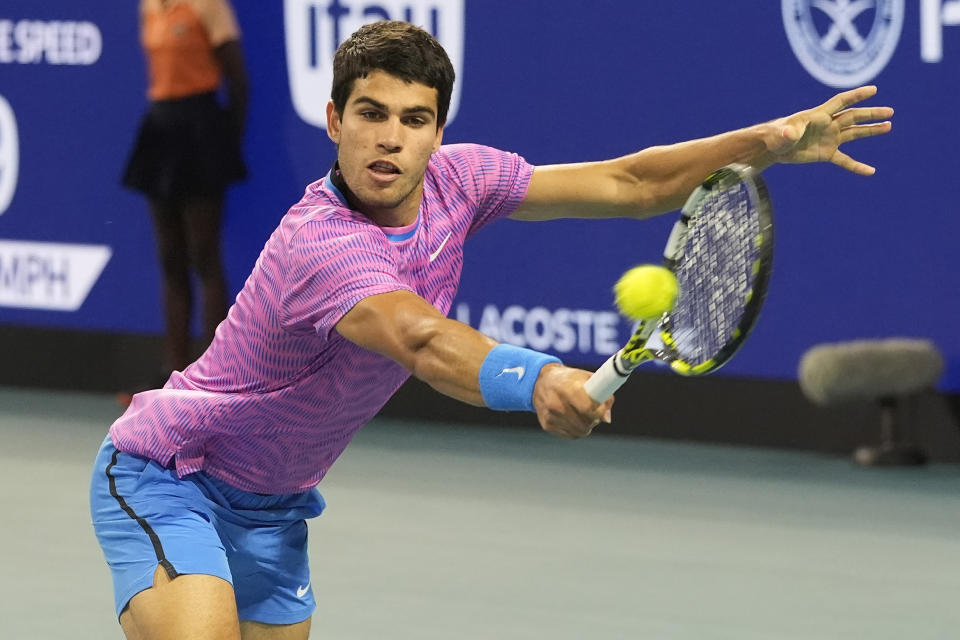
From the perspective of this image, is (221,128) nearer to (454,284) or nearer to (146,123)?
(146,123)

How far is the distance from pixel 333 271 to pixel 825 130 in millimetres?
1254

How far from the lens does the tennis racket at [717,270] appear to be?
2996 millimetres

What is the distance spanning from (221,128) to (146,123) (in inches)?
14.7

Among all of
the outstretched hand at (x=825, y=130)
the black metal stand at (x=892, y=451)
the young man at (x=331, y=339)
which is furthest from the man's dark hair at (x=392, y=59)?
the black metal stand at (x=892, y=451)

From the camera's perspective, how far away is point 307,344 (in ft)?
10.9

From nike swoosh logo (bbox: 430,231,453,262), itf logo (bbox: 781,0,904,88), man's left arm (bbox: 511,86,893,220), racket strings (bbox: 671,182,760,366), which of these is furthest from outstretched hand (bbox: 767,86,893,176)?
itf logo (bbox: 781,0,904,88)

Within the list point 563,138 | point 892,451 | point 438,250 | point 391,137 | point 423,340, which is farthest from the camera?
point 563,138

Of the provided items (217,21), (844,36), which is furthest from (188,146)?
(844,36)

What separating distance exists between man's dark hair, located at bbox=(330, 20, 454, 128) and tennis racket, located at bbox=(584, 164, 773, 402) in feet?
1.71

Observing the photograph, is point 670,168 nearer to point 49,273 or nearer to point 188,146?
point 188,146

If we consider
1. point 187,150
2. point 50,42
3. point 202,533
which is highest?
point 50,42

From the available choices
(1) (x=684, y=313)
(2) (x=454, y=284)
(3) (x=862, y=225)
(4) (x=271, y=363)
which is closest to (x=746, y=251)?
(1) (x=684, y=313)

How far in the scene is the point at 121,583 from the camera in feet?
11.3

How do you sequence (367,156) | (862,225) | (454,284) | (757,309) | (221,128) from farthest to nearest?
(221,128)
(862,225)
(454,284)
(367,156)
(757,309)
